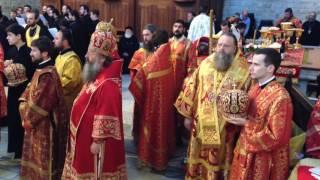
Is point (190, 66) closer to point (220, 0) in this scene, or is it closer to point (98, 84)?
point (98, 84)

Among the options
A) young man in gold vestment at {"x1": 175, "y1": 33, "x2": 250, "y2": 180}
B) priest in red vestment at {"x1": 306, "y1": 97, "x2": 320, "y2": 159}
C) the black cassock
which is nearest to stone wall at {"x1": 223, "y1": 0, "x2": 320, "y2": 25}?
the black cassock

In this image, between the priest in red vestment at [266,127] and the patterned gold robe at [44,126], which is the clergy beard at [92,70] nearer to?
the patterned gold robe at [44,126]

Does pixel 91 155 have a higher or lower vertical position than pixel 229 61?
lower

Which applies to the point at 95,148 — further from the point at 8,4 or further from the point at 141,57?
the point at 8,4

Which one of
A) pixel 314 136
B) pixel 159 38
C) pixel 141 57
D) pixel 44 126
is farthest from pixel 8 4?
pixel 314 136

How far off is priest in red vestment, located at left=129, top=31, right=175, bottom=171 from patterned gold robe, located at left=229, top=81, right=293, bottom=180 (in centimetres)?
161

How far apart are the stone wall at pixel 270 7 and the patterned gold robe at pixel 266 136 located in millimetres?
8871

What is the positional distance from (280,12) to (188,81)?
8310 mm

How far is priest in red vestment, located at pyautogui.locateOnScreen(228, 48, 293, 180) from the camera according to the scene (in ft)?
10.1

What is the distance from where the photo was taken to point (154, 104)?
4.83 meters

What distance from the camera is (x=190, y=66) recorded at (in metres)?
5.32

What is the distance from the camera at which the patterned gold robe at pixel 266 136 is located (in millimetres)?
3070

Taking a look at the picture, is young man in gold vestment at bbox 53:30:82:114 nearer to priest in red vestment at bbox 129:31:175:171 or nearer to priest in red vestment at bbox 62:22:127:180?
priest in red vestment at bbox 129:31:175:171

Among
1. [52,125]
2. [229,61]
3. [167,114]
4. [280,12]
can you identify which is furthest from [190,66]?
[280,12]
